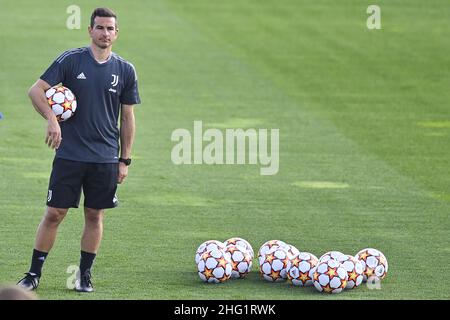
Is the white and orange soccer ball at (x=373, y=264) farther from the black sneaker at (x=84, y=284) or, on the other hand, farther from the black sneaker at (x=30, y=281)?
the black sneaker at (x=30, y=281)

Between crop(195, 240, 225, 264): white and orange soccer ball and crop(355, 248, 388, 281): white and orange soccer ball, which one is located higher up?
crop(195, 240, 225, 264): white and orange soccer ball

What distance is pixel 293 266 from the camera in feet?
39.0

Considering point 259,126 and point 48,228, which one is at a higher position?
point 259,126

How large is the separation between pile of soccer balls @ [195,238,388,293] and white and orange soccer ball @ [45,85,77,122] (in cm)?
177

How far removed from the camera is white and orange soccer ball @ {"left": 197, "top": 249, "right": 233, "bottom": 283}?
11.9 metres

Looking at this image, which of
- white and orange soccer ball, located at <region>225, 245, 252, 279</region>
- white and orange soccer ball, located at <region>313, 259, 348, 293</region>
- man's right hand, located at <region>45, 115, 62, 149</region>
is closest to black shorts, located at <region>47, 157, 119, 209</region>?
man's right hand, located at <region>45, 115, 62, 149</region>

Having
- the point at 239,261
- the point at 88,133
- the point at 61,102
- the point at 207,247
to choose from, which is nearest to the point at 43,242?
the point at 88,133

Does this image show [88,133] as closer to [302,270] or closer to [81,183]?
[81,183]

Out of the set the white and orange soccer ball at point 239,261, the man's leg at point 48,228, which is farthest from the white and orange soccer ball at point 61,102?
the white and orange soccer ball at point 239,261

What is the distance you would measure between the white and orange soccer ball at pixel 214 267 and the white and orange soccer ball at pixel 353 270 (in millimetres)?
1019

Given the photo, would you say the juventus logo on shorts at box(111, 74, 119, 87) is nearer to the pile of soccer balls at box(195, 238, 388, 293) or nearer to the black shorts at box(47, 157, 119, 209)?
the black shorts at box(47, 157, 119, 209)

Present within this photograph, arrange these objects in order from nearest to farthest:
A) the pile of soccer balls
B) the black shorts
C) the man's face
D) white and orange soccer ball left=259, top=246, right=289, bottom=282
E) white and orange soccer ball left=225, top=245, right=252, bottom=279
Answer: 1. the man's face
2. the black shorts
3. the pile of soccer balls
4. white and orange soccer ball left=259, top=246, right=289, bottom=282
5. white and orange soccer ball left=225, top=245, right=252, bottom=279

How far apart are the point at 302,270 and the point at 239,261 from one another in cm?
59

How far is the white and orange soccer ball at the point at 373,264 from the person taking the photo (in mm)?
12000
